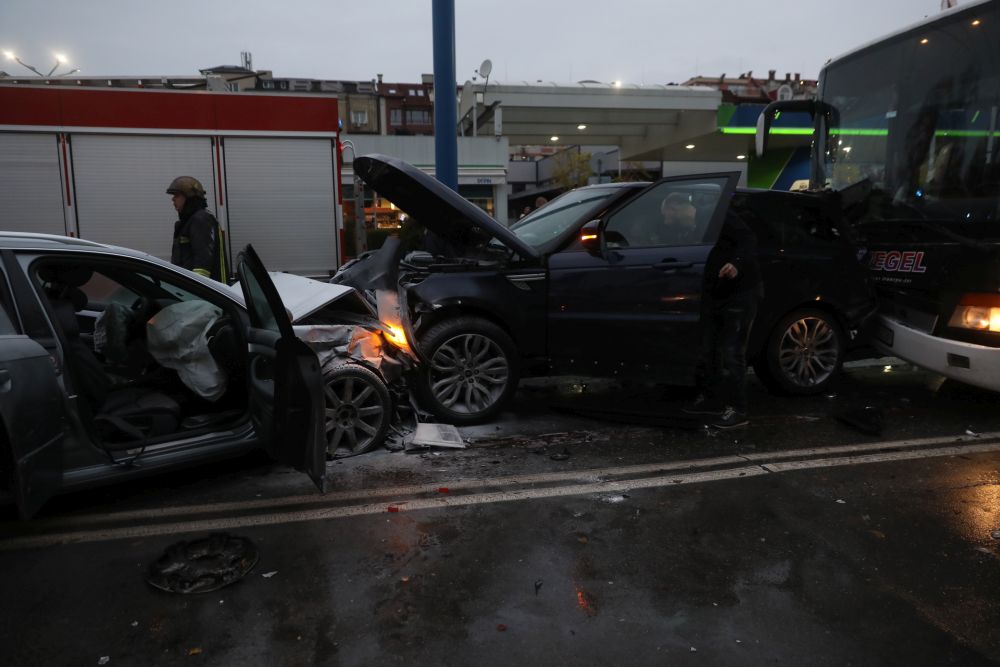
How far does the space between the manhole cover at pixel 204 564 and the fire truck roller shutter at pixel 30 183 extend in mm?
6757

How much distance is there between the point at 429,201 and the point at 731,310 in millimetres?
2488

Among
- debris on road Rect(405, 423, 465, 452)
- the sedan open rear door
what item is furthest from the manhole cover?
debris on road Rect(405, 423, 465, 452)

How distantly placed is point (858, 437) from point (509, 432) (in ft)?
8.52

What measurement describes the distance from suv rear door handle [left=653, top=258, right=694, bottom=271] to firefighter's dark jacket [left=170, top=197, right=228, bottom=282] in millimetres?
4169

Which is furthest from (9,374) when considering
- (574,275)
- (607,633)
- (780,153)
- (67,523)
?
(780,153)

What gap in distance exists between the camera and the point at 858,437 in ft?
16.5

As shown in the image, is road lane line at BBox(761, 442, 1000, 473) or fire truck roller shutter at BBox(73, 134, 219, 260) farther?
fire truck roller shutter at BBox(73, 134, 219, 260)

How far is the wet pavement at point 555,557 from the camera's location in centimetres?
258

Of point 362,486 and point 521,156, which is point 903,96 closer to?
point 362,486

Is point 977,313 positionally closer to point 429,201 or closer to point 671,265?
point 671,265

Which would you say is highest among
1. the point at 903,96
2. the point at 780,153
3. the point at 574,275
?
the point at 780,153

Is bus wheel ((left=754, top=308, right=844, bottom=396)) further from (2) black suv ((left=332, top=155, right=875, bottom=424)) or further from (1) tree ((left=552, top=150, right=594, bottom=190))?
(1) tree ((left=552, top=150, right=594, bottom=190))

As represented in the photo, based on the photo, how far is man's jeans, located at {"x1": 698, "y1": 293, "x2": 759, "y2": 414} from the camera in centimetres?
528

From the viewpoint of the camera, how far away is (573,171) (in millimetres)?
34125
